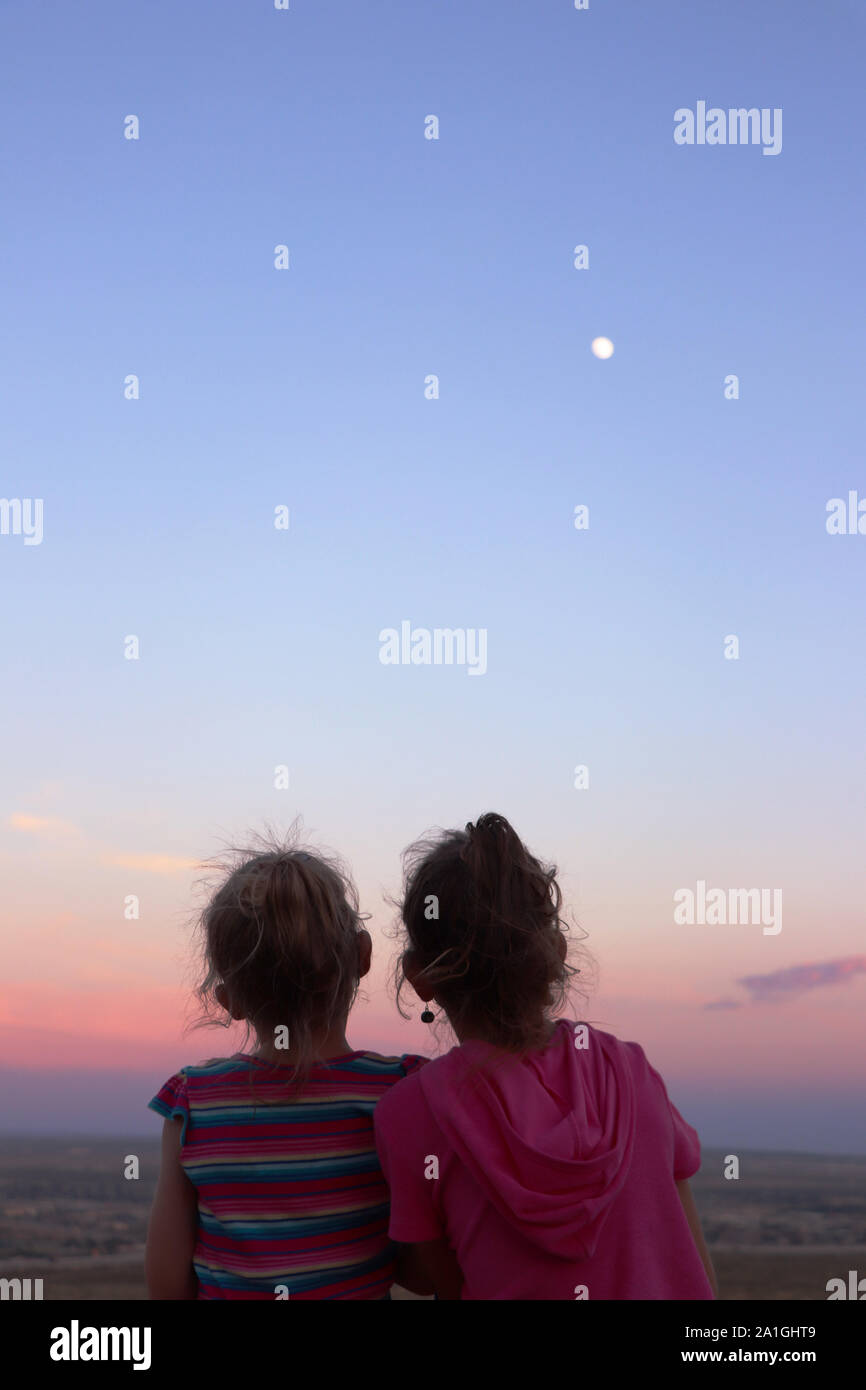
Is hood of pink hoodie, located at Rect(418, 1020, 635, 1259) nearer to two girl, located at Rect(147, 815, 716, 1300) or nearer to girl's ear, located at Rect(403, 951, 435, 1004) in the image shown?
two girl, located at Rect(147, 815, 716, 1300)

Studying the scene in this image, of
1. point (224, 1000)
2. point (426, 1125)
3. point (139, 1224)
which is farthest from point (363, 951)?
point (139, 1224)

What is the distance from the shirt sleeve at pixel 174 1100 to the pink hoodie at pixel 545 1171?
494mm

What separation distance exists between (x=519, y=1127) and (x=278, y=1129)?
619 mm

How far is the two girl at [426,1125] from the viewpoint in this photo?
2.35 metres

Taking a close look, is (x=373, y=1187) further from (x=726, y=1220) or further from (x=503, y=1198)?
(x=726, y=1220)

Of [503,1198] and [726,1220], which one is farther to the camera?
[726,1220]

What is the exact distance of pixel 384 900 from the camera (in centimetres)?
275

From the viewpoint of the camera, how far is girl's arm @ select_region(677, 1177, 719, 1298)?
2525 mm

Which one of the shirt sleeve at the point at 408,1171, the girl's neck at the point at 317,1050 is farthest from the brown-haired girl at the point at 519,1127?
the girl's neck at the point at 317,1050

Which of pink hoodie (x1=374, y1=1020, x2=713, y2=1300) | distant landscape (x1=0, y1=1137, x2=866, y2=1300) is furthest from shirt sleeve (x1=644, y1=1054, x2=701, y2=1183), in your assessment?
distant landscape (x1=0, y1=1137, x2=866, y2=1300)

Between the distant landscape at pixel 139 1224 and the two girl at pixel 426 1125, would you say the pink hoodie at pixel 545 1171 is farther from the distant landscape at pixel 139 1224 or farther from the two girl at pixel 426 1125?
the distant landscape at pixel 139 1224
